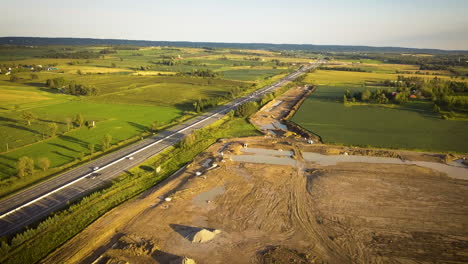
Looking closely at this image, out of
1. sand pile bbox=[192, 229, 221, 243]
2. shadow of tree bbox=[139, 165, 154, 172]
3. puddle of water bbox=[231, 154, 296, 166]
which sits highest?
puddle of water bbox=[231, 154, 296, 166]

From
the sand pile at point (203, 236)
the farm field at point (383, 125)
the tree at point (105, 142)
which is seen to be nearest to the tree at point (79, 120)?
the tree at point (105, 142)

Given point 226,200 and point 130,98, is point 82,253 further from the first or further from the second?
point 130,98

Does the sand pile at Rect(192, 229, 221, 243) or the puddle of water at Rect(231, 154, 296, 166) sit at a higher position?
the puddle of water at Rect(231, 154, 296, 166)

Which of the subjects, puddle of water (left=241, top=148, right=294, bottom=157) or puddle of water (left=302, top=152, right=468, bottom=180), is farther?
puddle of water (left=241, top=148, right=294, bottom=157)

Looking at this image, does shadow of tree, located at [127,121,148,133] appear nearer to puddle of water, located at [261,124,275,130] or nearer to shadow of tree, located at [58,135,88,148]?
shadow of tree, located at [58,135,88,148]

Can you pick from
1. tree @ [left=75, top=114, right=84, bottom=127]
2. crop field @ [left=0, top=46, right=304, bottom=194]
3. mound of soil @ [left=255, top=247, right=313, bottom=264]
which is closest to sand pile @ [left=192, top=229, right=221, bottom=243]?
mound of soil @ [left=255, top=247, right=313, bottom=264]

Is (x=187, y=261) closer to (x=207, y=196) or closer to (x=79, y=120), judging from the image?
(x=207, y=196)

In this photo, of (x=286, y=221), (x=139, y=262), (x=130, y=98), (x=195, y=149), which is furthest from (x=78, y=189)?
(x=130, y=98)
